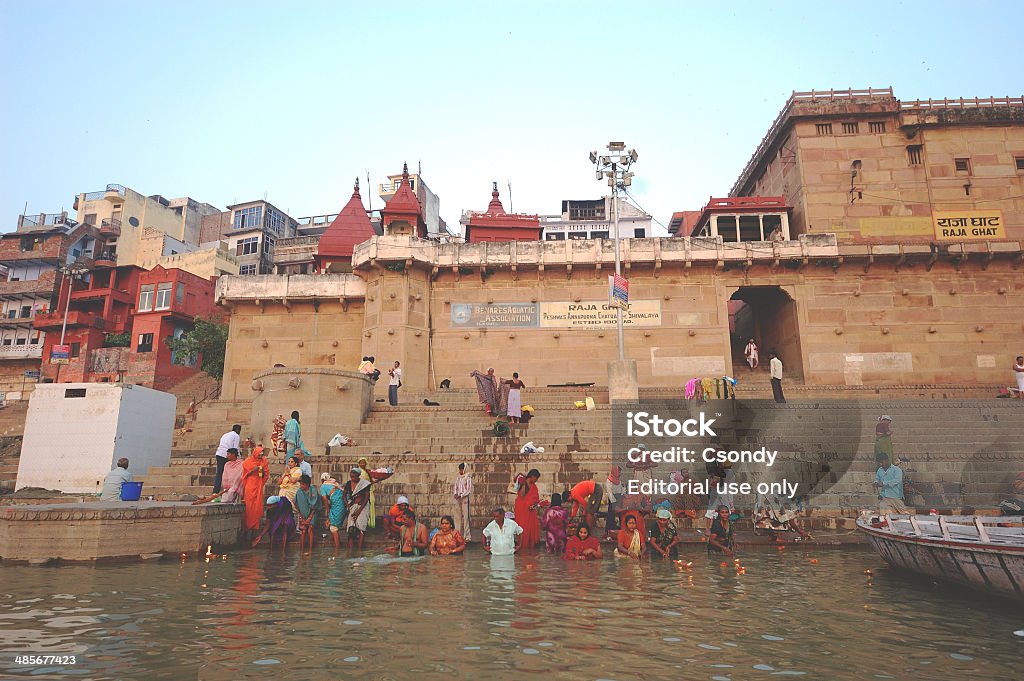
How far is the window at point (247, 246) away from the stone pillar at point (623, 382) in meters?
39.4

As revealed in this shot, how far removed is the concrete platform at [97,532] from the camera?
7395mm

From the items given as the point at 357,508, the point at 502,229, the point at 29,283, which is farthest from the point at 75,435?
the point at 29,283

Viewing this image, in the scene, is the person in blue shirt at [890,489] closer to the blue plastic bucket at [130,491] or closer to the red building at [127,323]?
the blue plastic bucket at [130,491]

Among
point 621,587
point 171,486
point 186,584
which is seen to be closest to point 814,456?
point 621,587

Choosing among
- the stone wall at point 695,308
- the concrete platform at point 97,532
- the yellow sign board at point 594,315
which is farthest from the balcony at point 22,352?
the concrete platform at point 97,532

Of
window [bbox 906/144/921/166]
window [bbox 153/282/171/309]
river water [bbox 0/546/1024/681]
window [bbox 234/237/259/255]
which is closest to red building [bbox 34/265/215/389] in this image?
window [bbox 153/282/171/309]

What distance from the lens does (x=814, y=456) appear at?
1159cm

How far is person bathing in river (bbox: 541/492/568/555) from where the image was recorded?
8.84 m

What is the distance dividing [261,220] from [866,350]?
42.9 meters

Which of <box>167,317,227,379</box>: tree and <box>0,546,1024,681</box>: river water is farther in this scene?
<box>167,317,227,379</box>: tree

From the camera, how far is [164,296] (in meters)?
38.3

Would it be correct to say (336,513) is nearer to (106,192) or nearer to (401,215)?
(401,215)

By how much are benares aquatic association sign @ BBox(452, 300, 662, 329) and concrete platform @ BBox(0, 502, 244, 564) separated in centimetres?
1486

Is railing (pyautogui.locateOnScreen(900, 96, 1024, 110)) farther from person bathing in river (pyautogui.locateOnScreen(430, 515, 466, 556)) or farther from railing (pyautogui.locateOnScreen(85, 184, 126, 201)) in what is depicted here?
railing (pyautogui.locateOnScreen(85, 184, 126, 201))
